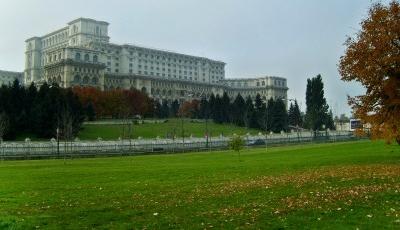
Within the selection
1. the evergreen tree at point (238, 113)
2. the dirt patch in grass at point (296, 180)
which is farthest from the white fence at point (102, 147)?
the evergreen tree at point (238, 113)

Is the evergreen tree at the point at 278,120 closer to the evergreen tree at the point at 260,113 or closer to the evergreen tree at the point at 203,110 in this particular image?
the evergreen tree at the point at 260,113

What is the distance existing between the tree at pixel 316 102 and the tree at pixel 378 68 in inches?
4041

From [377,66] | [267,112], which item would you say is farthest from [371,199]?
[267,112]

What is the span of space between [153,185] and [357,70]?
601 inches

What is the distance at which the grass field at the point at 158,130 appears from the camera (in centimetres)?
12838

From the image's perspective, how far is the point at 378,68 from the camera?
32.1 m

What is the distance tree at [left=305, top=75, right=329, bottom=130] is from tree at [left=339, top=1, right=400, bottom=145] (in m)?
103

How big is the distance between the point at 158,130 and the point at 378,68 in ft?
380

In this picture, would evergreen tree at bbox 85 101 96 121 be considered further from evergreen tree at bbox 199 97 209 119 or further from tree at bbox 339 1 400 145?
tree at bbox 339 1 400 145

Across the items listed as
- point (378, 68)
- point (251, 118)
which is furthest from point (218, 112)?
point (378, 68)

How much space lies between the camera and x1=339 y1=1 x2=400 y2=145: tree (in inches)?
1251

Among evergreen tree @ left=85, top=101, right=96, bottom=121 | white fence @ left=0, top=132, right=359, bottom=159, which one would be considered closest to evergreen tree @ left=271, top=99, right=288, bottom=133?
white fence @ left=0, top=132, right=359, bottom=159

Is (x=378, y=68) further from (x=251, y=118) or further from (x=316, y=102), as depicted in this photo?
(x=251, y=118)

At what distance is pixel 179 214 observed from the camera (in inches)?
627
